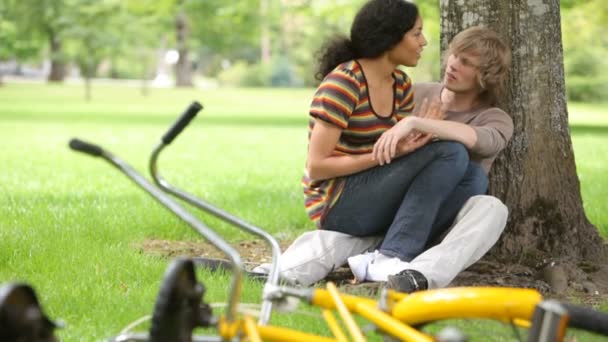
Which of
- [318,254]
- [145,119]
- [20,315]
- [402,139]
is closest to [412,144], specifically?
[402,139]

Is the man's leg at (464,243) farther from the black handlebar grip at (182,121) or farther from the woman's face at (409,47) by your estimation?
the black handlebar grip at (182,121)

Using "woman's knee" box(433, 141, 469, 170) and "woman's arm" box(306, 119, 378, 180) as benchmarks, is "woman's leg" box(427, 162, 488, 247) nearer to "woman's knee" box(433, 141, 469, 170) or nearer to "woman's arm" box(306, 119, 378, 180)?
"woman's knee" box(433, 141, 469, 170)

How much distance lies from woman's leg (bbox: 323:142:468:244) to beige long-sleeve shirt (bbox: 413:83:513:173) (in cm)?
15

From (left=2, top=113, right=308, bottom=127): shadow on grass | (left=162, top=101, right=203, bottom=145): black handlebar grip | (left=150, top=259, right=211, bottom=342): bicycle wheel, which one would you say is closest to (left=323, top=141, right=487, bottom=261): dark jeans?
(left=162, top=101, right=203, bottom=145): black handlebar grip

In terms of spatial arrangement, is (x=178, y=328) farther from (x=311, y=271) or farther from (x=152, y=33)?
(x=152, y=33)

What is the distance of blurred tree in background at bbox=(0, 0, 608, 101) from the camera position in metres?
21.4

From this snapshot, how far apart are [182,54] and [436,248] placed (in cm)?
4130

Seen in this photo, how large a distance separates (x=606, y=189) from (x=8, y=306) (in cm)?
711

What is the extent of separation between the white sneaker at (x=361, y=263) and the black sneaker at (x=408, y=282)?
Result: 1.11 ft

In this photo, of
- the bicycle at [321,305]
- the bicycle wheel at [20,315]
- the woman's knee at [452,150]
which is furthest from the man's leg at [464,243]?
the bicycle wheel at [20,315]

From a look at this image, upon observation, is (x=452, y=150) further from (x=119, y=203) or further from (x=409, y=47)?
(x=119, y=203)

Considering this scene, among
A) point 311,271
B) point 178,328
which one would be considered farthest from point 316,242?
point 178,328

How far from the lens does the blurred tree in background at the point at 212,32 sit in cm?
2136

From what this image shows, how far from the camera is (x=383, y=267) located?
4.21 metres
